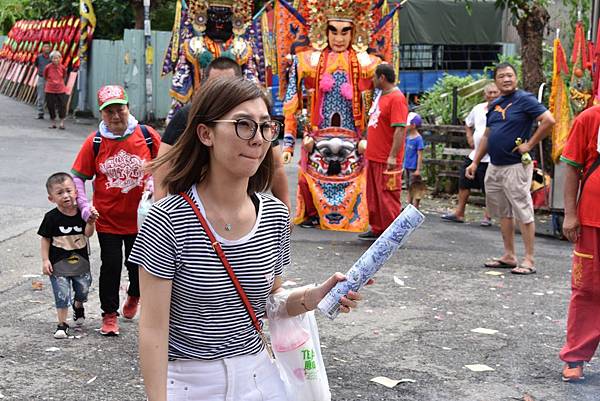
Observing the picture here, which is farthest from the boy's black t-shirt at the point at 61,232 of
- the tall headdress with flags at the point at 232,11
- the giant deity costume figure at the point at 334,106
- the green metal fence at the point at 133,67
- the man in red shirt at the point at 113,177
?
the green metal fence at the point at 133,67

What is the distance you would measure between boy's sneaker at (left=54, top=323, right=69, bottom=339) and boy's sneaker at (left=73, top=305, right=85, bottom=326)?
164 mm

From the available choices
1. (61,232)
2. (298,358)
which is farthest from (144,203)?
(298,358)

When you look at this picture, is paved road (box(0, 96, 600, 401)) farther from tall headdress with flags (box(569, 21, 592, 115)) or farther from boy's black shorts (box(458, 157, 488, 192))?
tall headdress with flags (box(569, 21, 592, 115))

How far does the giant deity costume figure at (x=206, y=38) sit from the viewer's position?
1045cm

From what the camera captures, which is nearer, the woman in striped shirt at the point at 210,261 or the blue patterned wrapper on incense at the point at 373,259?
the woman in striped shirt at the point at 210,261

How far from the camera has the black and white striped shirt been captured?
2918 millimetres

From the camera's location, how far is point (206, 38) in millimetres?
10711

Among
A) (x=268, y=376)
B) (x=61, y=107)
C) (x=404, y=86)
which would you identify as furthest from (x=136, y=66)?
(x=268, y=376)

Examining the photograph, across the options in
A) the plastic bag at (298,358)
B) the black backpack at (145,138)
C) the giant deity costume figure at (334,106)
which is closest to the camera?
the plastic bag at (298,358)

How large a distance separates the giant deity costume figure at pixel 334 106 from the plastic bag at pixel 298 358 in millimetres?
6908

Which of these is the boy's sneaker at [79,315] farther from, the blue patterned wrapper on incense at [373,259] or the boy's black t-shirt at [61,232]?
the blue patterned wrapper on incense at [373,259]

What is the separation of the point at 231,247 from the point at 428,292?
5.21m

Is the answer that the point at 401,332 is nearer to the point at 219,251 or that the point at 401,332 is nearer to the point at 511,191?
the point at 511,191

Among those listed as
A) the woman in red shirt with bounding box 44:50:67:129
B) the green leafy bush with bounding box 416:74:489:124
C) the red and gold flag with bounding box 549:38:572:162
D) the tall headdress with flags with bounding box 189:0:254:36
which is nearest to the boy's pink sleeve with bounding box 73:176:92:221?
the tall headdress with flags with bounding box 189:0:254:36
